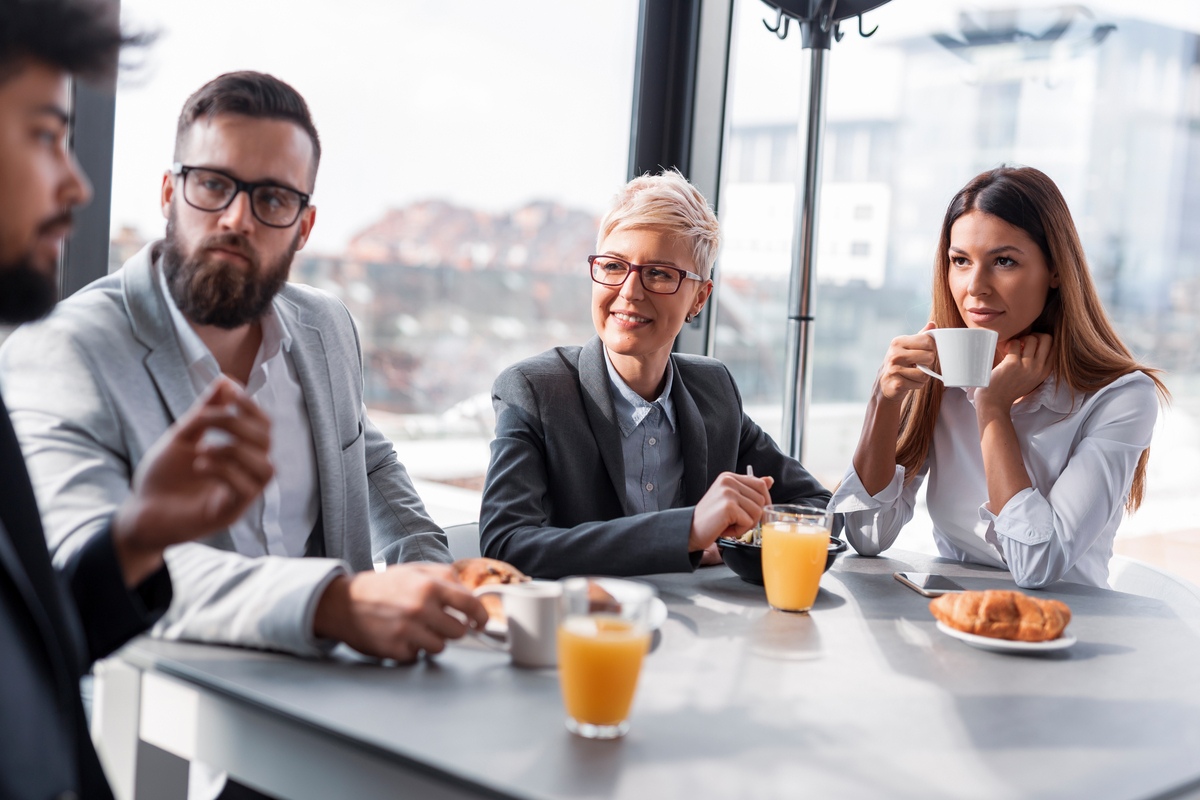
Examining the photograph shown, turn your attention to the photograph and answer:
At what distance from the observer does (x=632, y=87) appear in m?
2.74

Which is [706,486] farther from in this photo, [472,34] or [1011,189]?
[472,34]

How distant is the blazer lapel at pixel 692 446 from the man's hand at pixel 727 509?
40 centimetres

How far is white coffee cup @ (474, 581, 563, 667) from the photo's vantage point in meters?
1.00

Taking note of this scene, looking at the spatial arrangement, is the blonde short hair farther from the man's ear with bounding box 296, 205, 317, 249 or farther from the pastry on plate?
the pastry on plate

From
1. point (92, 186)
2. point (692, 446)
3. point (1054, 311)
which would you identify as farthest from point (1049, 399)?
point (92, 186)

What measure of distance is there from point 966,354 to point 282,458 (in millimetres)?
1126

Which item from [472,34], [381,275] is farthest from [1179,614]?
[381,275]

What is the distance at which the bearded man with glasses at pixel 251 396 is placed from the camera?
1008 mm

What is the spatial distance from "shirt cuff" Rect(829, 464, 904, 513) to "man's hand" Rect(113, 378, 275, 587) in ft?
3.87

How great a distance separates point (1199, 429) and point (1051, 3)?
1.68 m

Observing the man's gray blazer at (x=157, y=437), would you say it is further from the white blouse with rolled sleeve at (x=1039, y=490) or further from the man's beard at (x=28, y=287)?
the white blouse with rolled sleeve at (x=1039, y=490)

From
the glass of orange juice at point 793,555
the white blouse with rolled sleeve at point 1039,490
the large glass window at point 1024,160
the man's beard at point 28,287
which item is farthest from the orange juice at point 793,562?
the large glass window at point 1024,160

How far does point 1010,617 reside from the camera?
3.87ft

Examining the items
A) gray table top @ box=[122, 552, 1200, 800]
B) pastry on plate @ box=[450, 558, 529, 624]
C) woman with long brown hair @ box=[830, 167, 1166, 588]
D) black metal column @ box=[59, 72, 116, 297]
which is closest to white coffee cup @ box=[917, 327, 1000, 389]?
woman with long brown hair @ box=[830, 167, 1166, 588]
